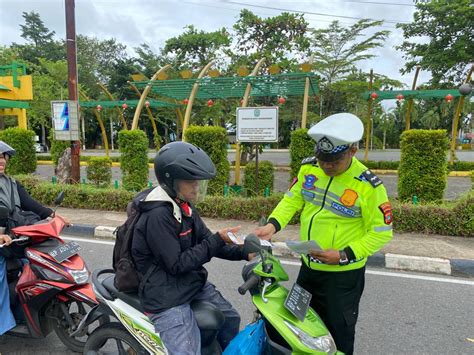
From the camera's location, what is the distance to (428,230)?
19.5 feet

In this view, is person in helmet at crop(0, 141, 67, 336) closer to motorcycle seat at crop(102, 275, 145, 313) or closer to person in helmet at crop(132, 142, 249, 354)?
motorcycle seat at crop(102, 275, 145, 313)

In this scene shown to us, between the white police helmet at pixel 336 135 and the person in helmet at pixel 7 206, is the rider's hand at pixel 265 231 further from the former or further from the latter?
the person in helmet at pixel 7 206

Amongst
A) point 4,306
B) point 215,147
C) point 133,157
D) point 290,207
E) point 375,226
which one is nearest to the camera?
point 375,226

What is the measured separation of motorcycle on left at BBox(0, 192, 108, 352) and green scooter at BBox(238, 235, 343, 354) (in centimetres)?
137

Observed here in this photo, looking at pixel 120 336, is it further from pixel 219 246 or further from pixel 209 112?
pixel 209 112

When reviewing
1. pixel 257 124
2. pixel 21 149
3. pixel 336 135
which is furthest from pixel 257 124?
pixel 21 149

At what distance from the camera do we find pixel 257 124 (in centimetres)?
779

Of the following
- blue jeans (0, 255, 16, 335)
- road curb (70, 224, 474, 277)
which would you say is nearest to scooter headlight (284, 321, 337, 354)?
blue jeans (0, 255, 16, 335)

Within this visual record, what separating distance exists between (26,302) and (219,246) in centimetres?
177

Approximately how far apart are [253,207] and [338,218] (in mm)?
4751

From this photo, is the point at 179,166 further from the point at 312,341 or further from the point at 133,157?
the point at 133,157

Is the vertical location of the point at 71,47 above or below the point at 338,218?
above

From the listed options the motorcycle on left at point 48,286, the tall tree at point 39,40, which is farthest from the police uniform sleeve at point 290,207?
the tall tree at point 39,40

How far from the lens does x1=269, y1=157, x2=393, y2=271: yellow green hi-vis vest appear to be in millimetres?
2006
